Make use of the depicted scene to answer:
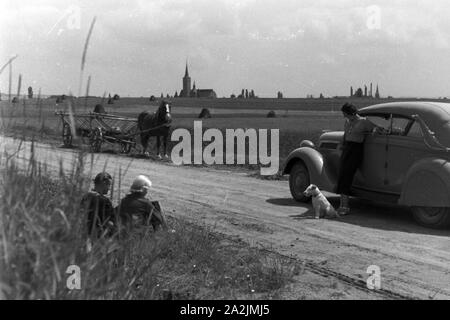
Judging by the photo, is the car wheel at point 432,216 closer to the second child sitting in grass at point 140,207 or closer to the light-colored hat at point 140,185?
the second child sitting in grass at point 140,207

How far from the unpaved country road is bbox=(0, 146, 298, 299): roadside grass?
0.30 m

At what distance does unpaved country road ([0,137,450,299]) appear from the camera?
589 centimetres

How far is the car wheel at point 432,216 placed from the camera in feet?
28.6

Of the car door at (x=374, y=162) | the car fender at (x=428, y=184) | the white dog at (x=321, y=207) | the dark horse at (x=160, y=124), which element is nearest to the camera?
the car fender at (x=428, y=184)

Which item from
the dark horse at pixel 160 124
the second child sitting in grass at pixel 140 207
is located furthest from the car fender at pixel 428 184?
Answer: the dark horse at pixel 160 124

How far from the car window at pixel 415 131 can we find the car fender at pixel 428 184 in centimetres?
47

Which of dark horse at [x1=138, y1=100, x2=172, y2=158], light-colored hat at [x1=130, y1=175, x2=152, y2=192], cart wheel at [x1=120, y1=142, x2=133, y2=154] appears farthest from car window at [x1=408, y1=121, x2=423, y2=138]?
cart wheel at [x1=120, y1=142, x2=133, y2=154]

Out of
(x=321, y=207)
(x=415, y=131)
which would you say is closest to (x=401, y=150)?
Result: (x=415, y=131)

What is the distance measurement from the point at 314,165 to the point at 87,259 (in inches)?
289

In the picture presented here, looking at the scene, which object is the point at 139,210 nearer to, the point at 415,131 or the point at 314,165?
the point at 415,131

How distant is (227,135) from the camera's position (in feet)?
90.3
